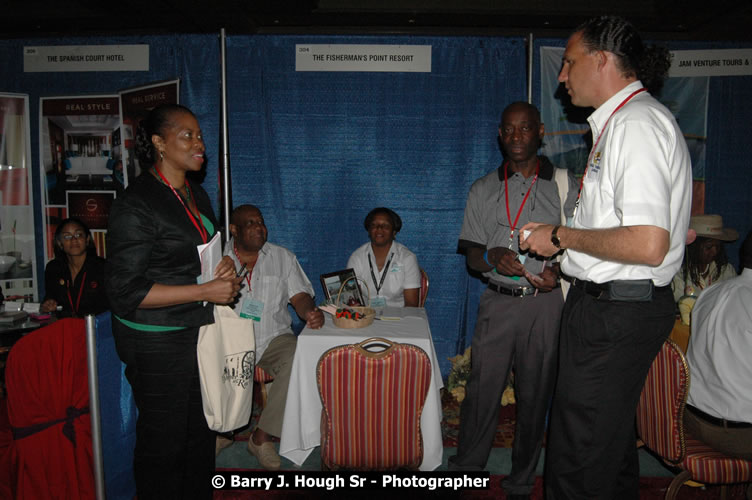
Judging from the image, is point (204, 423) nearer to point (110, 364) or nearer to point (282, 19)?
point (110, 364)

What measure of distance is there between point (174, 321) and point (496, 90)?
342cm

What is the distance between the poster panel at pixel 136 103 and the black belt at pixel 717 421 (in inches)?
169

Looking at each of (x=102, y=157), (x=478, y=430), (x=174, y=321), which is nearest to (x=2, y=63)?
(x=102, y=157)

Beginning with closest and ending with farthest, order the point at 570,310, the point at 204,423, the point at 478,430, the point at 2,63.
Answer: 1. the point at 570,310
2. the point at 204,423
3. the point at 478,430
4. the point at 2,63

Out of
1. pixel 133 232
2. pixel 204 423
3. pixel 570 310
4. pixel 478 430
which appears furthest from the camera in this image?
pixel 478 430

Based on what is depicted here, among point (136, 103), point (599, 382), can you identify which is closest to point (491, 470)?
point (599, 382)

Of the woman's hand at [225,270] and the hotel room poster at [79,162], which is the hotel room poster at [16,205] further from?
the woman's hand at [225,270]

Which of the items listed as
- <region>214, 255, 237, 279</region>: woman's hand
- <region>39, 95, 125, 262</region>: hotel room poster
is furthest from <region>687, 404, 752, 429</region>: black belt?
<region>39, 95, 125, 262</region>: hotel room poster

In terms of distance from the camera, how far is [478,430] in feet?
8.82

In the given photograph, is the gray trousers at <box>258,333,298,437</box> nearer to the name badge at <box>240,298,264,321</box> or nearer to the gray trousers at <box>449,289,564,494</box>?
the name badge at <box>240,298,264,321</box>

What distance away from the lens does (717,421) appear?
2160mm

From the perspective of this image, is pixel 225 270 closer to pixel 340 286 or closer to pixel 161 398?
pixel 161 398

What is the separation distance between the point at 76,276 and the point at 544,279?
363 centimetres

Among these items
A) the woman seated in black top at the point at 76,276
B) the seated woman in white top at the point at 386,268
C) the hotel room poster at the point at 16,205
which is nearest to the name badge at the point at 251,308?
the seated woman in white top at the point at 386,268
